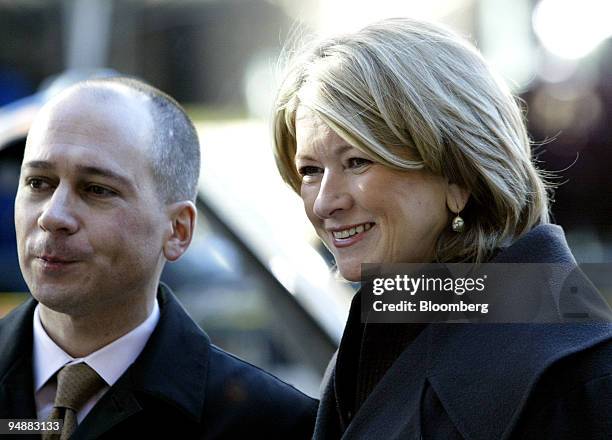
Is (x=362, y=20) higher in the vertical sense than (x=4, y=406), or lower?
higher

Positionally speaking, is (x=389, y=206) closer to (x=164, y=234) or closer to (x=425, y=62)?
(x=425, y=62)

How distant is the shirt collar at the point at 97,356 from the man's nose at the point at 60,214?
0.31m

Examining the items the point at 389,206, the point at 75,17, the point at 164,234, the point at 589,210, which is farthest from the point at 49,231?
the point at 75,17

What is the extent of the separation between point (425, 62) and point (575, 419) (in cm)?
83

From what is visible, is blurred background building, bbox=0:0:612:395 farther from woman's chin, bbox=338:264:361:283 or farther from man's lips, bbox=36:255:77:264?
man's lips, bbox=36:255:77:264

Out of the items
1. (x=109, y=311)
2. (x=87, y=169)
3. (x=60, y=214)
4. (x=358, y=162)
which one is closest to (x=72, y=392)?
(x=109, y=311)

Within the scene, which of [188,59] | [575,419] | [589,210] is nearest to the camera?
[575,419]

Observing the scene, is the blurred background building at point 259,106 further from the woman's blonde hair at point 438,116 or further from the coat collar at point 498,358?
the coat collar at point 498,358

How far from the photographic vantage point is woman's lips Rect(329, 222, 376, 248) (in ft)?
7.65

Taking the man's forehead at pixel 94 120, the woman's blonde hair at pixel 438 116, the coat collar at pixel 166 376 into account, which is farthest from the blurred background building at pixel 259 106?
the coat collar at pixel 166 376

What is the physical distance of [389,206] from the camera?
2.30 metres

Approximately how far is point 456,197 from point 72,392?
1.02 m

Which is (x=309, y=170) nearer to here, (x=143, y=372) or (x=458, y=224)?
(x=458, y=224)

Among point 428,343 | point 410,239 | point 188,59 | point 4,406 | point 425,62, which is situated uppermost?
point 188,59
